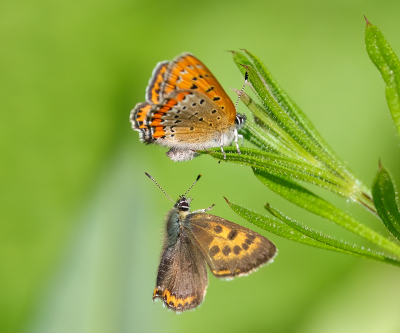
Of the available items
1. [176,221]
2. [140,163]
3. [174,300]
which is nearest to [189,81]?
[176,221]

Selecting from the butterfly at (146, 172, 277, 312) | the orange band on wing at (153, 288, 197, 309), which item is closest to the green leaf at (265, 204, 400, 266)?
the butterfly at (146, 172, 277, 312)

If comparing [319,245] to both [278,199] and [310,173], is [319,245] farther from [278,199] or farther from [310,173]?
[278,199]

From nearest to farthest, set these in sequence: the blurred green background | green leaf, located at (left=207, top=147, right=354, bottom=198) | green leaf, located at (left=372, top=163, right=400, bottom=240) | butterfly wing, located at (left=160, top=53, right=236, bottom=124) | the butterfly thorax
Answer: green leaf, located at (left=372, top=163, right=400, bottom=240) → green leaf, located at (left=207, top=147, right=354, bottom=198) → butterfly wing, located at (left=160, top=53, right=236, bottom=124) → the butterfly thorax → the blurred green background

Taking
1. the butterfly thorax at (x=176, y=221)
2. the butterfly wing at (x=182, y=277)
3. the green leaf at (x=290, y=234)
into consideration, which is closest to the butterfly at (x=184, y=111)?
the butterfly thorax at (x=176, y=221)

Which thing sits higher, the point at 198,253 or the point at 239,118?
the point at 239,118

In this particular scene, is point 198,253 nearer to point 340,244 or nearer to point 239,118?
point 239,118

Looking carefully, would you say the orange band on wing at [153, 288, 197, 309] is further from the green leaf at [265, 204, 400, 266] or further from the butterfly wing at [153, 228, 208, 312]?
the green leaf at [265, 204, 400, 266]

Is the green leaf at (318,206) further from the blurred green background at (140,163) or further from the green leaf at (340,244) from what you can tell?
the blurred green background at (140,163)
